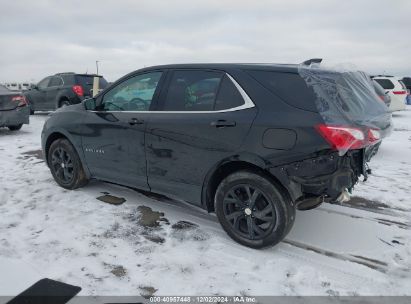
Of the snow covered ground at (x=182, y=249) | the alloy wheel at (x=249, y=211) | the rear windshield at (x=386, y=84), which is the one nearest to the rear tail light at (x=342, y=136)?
the alloy wheel at (x=249, y=211)

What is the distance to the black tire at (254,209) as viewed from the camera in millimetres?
3303

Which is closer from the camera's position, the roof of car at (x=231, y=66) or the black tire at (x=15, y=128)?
the roof of car at (x=231, y=66)

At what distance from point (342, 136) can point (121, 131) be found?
253cm

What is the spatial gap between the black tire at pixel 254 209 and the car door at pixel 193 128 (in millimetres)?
282

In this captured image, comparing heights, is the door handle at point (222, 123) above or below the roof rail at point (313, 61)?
below

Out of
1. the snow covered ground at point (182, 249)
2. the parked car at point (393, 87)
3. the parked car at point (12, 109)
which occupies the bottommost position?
the snow covered ground at point (182, 249)

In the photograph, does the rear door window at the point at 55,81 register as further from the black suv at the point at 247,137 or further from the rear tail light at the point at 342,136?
the rear tail light at the point at 342,136

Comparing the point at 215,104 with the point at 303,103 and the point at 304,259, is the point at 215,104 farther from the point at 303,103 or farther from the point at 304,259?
the point at 304,259

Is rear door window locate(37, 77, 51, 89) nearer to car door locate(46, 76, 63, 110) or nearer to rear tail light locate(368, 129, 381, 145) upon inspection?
car door locate(46, 76, 63, 110)

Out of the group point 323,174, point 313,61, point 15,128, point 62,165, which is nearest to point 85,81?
point 15,128

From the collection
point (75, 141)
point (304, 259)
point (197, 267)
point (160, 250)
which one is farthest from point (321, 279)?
point (75, 141)

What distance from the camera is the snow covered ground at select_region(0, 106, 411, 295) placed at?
293cm

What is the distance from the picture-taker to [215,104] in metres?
3.63

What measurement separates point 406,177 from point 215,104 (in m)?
4.10
